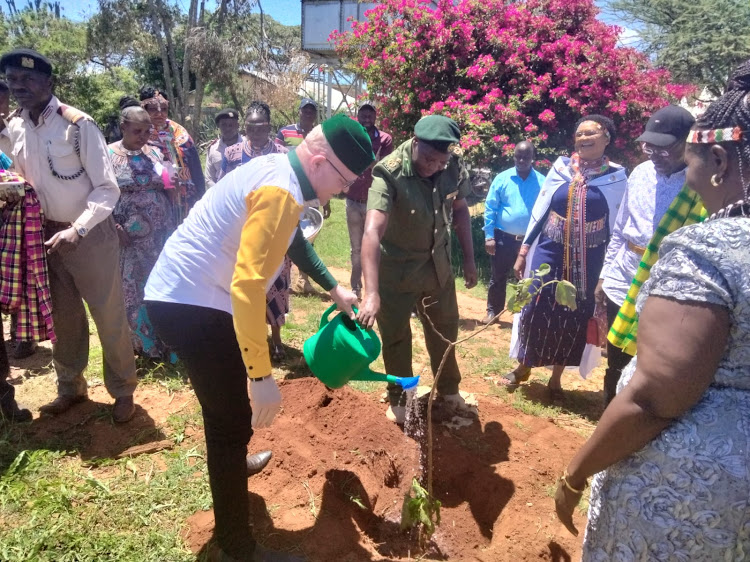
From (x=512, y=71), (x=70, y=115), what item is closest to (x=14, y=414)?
(x=70, y=115)

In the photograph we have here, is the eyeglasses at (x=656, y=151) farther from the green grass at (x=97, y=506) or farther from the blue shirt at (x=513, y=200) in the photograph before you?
the green grass at (x=97, y=506)

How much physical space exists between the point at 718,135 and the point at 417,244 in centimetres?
206

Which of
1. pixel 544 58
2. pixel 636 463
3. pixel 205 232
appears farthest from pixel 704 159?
pixel 544 58

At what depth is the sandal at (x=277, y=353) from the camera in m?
4.38

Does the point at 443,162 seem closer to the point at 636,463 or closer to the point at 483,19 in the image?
the point at 636,463

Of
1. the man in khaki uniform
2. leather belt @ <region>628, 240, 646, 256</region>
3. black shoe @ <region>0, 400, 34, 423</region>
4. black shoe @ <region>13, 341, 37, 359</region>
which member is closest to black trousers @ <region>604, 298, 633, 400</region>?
leather belt @ <region>628, 240, 646, 256</region>

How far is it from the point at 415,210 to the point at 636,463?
2.02m

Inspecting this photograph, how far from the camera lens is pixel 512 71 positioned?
759cm

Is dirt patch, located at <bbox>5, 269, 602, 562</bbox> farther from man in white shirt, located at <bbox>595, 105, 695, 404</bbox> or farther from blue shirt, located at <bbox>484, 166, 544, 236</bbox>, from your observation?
blue shirt, located at <bbox>484, 166, 544, 236</bbox>

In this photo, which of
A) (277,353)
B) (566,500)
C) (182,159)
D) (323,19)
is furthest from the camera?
(323,19)

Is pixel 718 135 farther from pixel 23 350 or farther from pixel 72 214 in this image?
pixel 23 350

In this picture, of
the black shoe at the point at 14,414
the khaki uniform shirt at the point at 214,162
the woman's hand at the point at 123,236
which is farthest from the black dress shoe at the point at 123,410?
the khaki uniform shirt at the point at 214,162

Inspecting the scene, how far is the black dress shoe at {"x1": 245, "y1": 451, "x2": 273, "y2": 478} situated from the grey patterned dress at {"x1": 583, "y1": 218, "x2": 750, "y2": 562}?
6.45ft

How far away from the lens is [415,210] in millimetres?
3123
